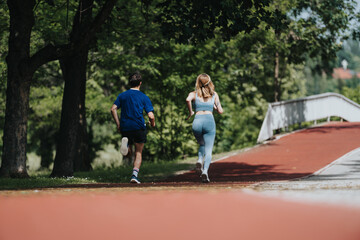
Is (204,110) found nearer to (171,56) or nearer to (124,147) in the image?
(124,147)

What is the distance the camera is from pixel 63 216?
596 centimetres

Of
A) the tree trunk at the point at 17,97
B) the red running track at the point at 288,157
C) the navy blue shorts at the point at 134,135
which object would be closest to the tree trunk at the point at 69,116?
the tree trunk at the point at 17,97

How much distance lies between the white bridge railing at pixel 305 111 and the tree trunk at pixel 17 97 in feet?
38.4

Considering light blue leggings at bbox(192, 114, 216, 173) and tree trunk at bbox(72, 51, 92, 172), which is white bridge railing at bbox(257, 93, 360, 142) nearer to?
tree trunk at bbox(72, 51, 92, 172)

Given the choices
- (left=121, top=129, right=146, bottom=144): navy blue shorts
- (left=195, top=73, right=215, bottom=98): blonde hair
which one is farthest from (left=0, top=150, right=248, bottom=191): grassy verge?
(left=195, top=73, right=215, bottom=98): blonde hair

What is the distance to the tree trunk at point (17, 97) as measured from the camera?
12.7 meters

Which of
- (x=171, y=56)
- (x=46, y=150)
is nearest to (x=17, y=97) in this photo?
(x=171, y=56)

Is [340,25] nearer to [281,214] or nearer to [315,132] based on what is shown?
[315,132]

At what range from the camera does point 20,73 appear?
42.0 ft

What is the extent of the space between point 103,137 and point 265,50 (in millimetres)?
16337

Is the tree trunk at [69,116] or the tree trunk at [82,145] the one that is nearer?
the tree trunk at [69,116]

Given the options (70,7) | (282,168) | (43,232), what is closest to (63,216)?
(43,232)

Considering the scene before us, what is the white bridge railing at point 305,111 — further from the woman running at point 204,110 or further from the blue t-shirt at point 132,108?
the blue t-shirt at point 132,108

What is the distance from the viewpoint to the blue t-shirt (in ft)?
33.2
